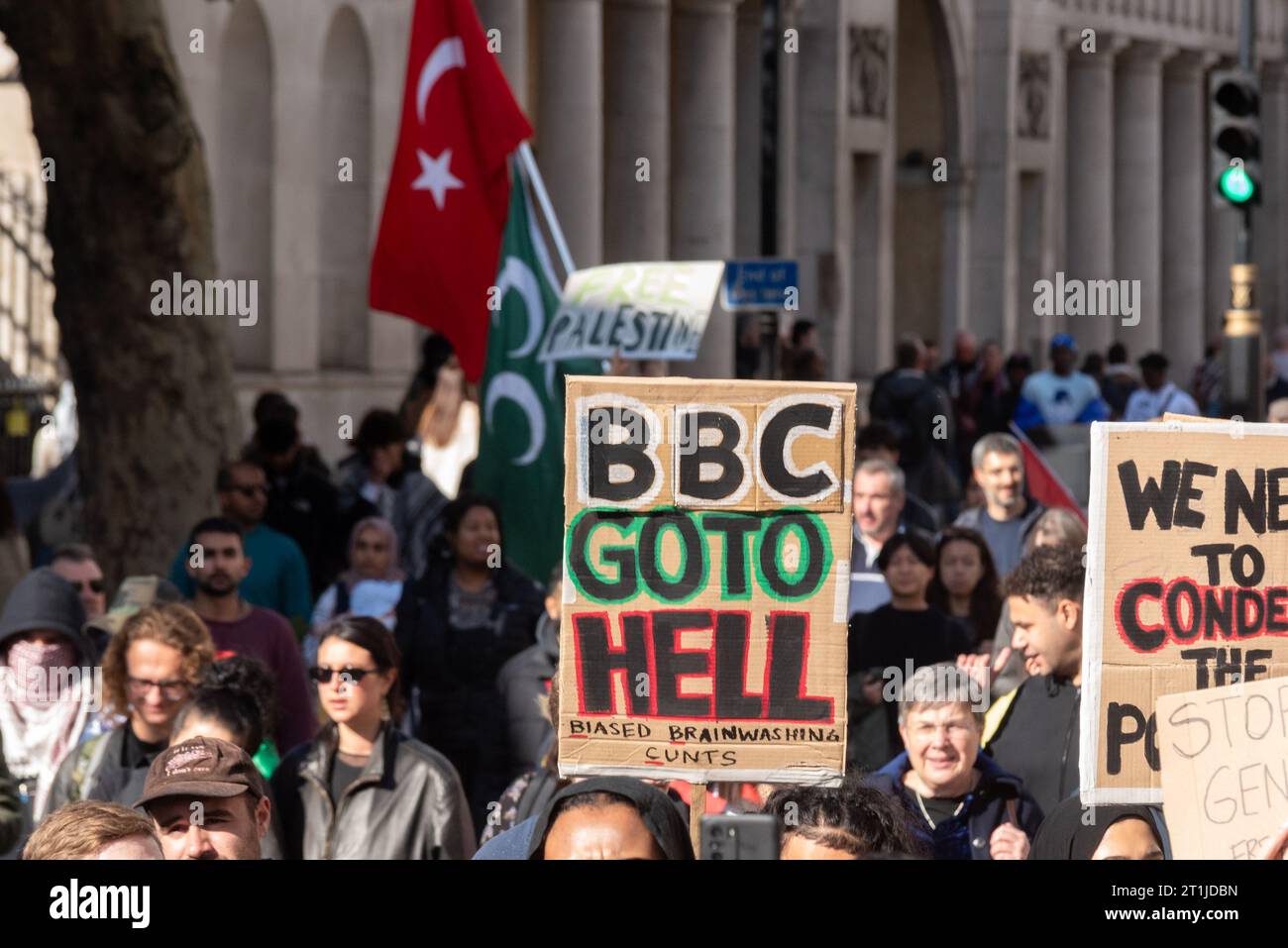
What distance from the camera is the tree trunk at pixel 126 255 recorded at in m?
12.6

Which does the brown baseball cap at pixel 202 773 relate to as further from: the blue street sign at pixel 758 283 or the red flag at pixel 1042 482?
the blue street sign at pixel 758 283

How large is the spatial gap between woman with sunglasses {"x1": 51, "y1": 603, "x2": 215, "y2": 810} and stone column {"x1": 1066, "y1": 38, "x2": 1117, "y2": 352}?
34545mm

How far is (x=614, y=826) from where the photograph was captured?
4457 mm

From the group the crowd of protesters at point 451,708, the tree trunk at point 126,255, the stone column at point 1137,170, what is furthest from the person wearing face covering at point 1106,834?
the stone column at point 1137,170

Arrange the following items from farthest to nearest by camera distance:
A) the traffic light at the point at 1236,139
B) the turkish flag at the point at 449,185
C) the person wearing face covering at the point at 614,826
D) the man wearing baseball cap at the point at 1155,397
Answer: the man wearing baseball cap at the point at 1155,397
the traffic light at the point at 1236,139
the turkish flag at the point at 449,185
the person wearing face covering at the point at 614,826

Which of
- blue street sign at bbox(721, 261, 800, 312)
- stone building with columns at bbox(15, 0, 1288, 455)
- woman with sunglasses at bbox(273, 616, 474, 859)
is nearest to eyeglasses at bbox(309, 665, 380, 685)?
woman with sunglasses at bbox(273, 616, 474, 859)

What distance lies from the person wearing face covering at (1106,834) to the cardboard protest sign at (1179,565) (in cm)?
8

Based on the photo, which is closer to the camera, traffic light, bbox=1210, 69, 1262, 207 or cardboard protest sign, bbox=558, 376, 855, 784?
cardboard protest sign, bbox=558, 376, 855, 784

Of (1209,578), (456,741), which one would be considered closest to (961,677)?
(1209,578)

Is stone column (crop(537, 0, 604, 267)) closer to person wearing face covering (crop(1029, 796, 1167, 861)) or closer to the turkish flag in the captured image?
the turkish flag

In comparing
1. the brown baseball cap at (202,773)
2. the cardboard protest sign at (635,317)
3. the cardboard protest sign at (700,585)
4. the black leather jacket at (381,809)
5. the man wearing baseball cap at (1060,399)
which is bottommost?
the black leather jacket at (381,809)

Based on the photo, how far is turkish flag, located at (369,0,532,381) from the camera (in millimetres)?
12047

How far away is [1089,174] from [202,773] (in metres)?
37.2

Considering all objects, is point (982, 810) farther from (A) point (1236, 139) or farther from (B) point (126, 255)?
(A) point (1236, 139)
